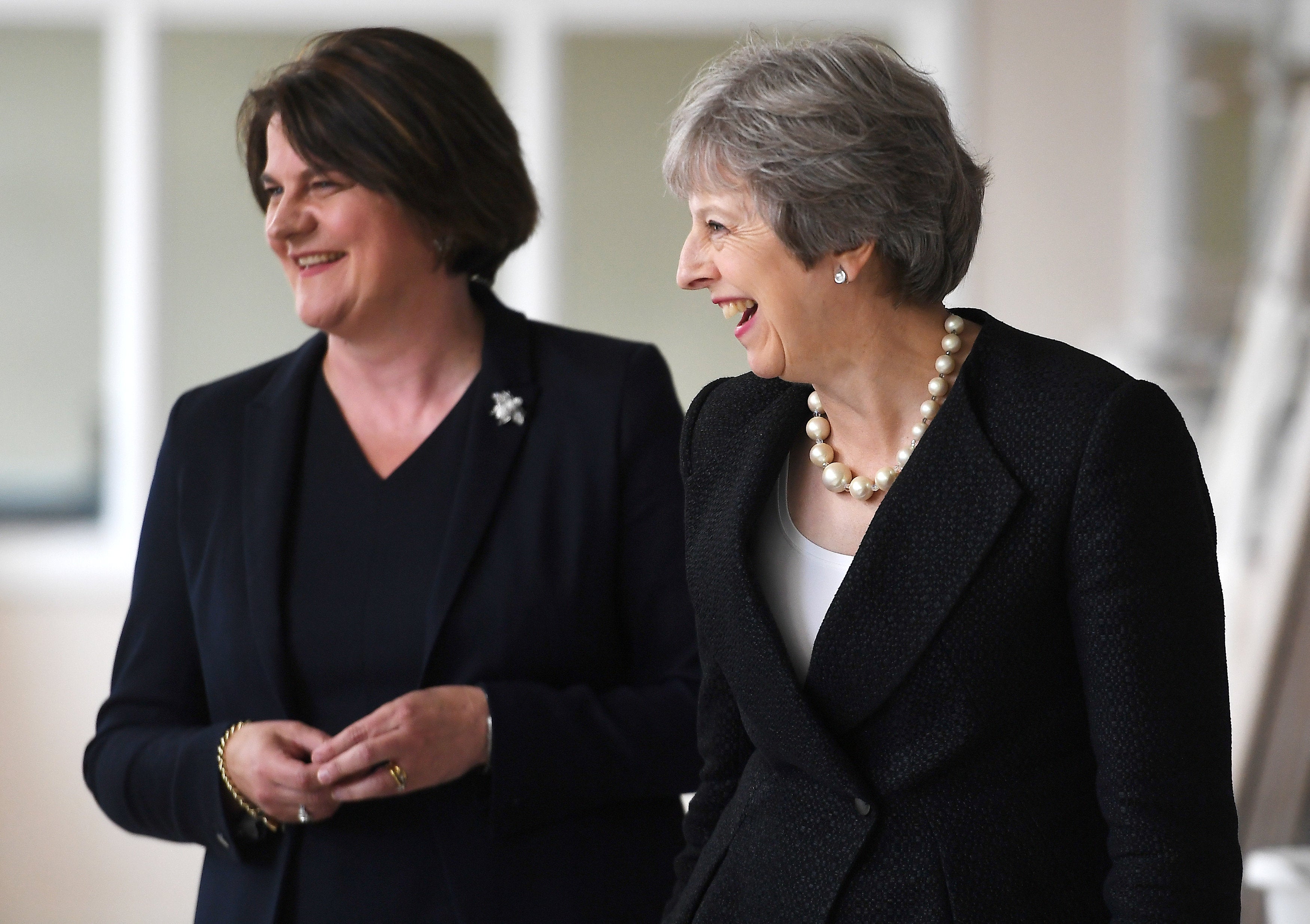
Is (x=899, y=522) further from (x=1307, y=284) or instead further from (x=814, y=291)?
(x=1307, y=284)

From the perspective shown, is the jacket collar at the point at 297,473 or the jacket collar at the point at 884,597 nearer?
the jacket collar at the point at 884,597

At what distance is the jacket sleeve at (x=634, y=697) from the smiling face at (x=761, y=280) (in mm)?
488

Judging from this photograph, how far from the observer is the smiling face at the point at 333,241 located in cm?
172

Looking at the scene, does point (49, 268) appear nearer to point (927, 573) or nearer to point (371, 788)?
point (371, 788)

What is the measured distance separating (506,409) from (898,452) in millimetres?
639

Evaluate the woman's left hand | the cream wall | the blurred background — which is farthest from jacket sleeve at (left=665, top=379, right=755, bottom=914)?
the cream wall

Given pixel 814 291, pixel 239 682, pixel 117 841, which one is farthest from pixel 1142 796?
pixel 117 841

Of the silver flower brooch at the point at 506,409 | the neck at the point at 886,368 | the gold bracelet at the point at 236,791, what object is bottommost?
the gold bracelet at the point at 236,791

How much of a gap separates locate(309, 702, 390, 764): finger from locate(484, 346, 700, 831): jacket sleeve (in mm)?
137

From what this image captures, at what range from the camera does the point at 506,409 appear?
5.75ft

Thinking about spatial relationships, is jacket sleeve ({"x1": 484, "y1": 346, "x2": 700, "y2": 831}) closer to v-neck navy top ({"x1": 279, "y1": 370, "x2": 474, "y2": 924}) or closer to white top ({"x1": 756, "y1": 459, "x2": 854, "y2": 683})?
v-neck navy top ({"x1": 279, "y1": 370, "x2": 474, "y2": 924})

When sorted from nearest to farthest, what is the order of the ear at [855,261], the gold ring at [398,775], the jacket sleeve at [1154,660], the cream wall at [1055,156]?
the jacket sleeve at [1154,660]
the ear at [855,261]
the gold ring at [398,775]
the cream wall at [1055,156]

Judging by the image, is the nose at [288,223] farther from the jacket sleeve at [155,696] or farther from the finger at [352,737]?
the finger at [352,737]

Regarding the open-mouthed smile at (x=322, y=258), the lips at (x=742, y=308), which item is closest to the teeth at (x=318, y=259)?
the open-mouthed smile at (x=322, y=258)
